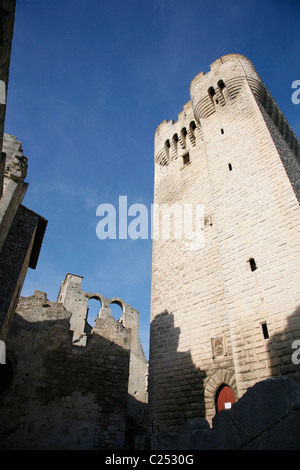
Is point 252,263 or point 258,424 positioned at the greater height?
point 252,263

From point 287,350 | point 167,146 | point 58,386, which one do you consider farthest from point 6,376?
point 167,146

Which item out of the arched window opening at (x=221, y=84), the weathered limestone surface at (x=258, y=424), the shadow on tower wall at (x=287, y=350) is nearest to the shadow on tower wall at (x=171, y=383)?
the shadow on tower wall at (x=287, y=350)

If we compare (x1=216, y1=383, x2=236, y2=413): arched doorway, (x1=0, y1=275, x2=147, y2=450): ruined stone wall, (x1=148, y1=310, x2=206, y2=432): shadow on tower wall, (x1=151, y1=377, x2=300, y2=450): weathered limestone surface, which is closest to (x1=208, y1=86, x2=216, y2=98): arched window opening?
(x1=148, y1=310, x2=206, y2=432): shadow on tower wall

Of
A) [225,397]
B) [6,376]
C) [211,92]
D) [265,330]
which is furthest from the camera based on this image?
[211,92]

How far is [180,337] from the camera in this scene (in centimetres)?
952

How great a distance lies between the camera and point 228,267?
340 inches

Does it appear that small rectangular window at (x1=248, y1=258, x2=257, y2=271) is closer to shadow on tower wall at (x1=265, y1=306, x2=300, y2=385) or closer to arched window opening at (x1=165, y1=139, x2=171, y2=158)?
shadow on tower wall at (x1=265, y1=306, x2=300, y2=385)

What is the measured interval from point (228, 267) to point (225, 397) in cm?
345

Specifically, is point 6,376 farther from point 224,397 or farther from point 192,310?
point 224,397

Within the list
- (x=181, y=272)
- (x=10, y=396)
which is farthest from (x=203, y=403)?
(x=10, y=396)

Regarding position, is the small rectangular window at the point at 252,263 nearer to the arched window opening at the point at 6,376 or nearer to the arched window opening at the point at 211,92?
the arched window opening at the point at 6,376

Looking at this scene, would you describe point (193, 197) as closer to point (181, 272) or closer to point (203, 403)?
point (181, 272)
